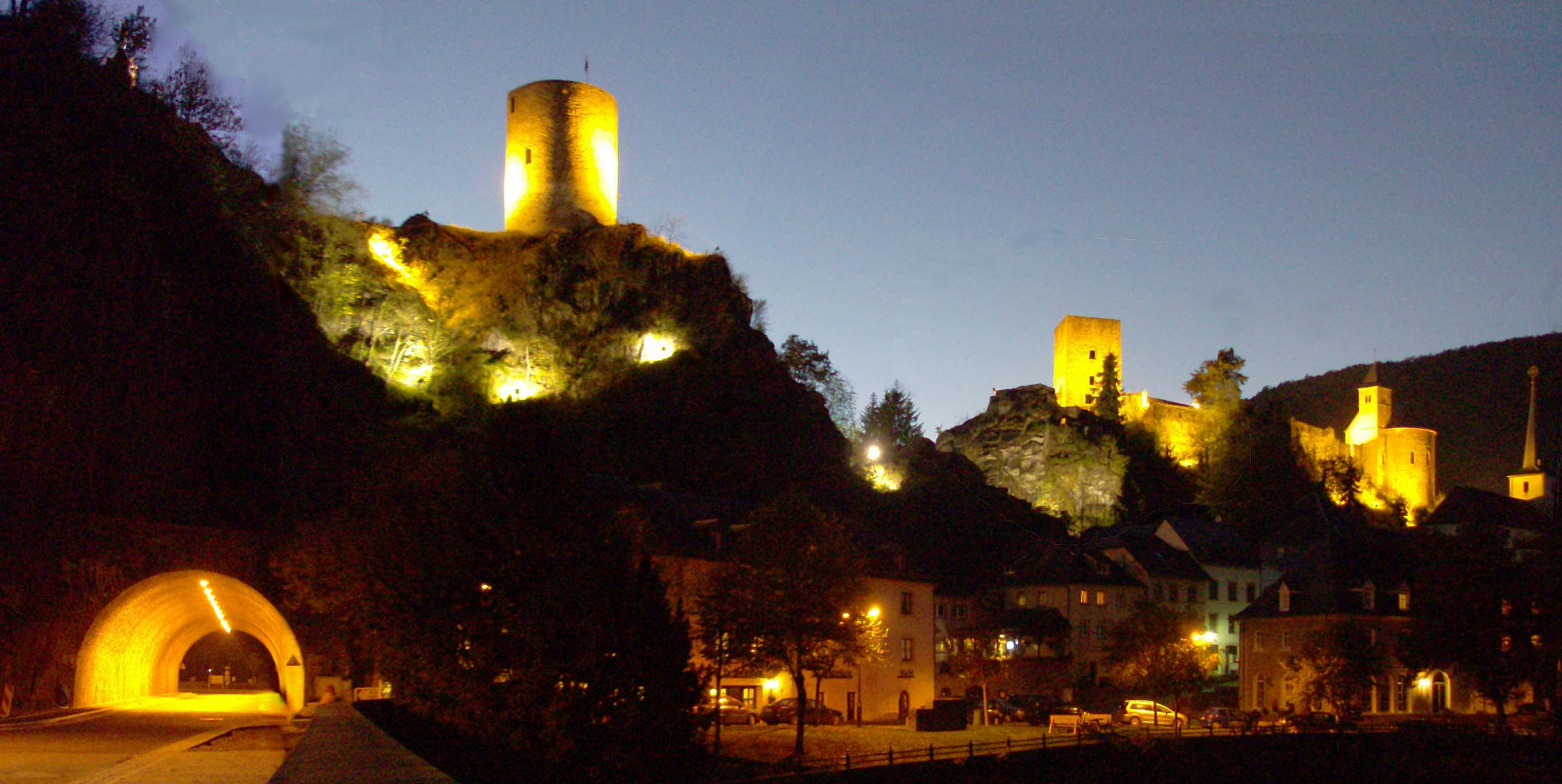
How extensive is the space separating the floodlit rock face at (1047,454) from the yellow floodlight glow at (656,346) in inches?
1241

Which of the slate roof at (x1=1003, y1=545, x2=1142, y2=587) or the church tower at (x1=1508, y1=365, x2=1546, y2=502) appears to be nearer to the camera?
the slate roof at (x1=1003, y1=545, x2=1142, y2=587)

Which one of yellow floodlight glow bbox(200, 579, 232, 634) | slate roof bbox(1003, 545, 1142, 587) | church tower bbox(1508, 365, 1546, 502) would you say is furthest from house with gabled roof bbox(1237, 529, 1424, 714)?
church tower bbox(1508, 365, 1546, 502)

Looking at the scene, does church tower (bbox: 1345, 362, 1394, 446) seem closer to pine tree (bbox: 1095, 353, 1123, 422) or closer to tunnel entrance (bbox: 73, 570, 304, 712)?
pine tree (bbox: 1095, 353, 1123, 422)

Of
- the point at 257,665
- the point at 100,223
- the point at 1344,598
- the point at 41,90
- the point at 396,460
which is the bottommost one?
the point at 257,665

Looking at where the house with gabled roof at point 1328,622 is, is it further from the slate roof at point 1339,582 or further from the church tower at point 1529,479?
the church tower at point 1529,479

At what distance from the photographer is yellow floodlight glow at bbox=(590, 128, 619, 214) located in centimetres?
8981

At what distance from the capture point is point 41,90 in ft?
152

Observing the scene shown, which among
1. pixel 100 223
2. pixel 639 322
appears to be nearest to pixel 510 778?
pixel 100 223

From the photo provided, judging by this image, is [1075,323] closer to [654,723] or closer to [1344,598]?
[1344,598]

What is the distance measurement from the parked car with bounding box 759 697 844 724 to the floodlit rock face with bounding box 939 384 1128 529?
54851 millimetres

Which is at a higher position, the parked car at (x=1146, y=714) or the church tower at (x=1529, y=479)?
the church tower at (x=1529, y=479)

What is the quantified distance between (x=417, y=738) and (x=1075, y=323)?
352 feet

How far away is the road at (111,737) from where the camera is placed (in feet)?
79.3

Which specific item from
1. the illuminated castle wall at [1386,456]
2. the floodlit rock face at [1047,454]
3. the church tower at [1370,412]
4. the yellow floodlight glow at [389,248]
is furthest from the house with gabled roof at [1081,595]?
the church tower at [1370,412]
